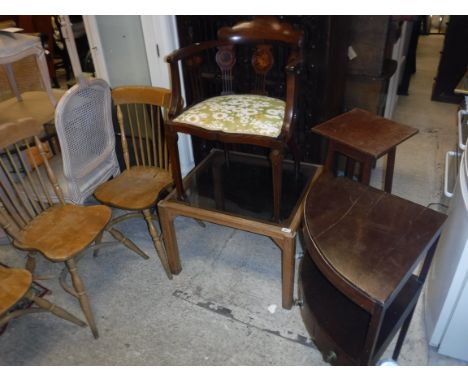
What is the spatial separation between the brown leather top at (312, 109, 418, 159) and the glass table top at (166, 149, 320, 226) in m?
0.34

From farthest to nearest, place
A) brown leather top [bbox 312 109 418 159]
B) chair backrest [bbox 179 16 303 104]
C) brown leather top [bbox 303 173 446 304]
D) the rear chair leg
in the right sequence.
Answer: the rear chair leg, chair backrest [bbox 179 16 303 104], brown leather top [bbox 312 109 418 159], brown leather top [bbox 303 173 446 304]

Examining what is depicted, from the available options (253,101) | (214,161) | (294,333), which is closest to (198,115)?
(253,101)

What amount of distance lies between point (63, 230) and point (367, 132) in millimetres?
1332

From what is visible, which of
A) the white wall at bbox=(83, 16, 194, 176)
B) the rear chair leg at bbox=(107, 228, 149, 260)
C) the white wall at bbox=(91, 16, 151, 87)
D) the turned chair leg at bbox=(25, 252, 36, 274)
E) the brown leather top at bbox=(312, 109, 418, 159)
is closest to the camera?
the brown leather top at bbox=(312, 109, 418, 159)

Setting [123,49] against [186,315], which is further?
[123,49]

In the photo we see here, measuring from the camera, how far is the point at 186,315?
169 centimetres

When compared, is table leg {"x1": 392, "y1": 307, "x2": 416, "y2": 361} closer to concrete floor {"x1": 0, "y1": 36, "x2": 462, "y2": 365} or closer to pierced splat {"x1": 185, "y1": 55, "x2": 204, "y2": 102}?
concrete floor {"x1": 0, "y1": 36, "x2": 462, "y2": 365}

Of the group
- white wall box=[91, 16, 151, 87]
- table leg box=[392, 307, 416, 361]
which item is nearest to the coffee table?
table leg box=[392, 307, 416, 361]

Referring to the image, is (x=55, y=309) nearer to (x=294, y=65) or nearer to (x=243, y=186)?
(x=243, y=186)

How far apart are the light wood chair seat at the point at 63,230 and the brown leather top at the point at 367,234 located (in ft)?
3.04

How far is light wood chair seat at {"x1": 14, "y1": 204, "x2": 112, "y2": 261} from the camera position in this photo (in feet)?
4.94

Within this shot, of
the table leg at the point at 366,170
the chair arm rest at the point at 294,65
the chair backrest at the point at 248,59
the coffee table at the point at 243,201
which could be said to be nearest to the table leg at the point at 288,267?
the coffee table at the point at 243,201

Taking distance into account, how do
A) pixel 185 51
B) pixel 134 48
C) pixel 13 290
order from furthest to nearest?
pixel 134 48 → pixel 185 51 → pixel 13 290

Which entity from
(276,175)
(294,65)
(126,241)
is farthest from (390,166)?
(126,241)
